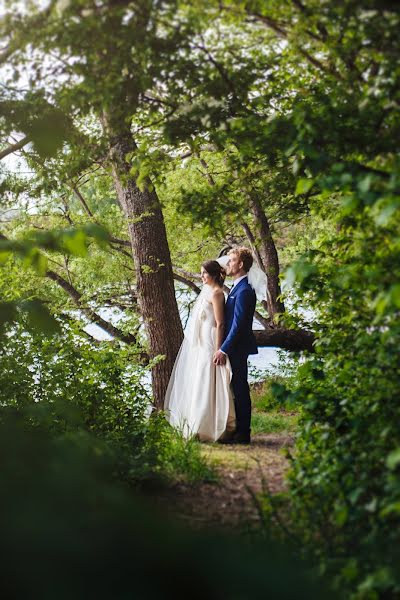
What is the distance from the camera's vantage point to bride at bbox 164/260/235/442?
7.77 m

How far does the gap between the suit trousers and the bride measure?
68 mm

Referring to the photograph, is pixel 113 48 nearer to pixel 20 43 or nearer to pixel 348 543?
pixel 20 43

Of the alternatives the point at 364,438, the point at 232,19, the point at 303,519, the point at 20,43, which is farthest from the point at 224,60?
the point at 303,519

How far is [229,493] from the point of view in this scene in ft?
16.6

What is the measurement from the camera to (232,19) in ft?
16.1

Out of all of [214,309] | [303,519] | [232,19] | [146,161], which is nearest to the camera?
[303,519]

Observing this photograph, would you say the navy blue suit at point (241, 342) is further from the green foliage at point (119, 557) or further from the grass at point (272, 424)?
the green foliage at point (119, 557)

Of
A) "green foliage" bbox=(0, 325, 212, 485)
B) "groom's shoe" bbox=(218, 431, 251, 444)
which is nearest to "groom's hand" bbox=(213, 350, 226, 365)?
"groom's shoe" bbox=(218, 431, 251, 444)

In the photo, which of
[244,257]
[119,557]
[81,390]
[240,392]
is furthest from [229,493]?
[244,257]

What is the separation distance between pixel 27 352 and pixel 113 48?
9.98ft

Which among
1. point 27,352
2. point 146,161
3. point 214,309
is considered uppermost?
point 146,161

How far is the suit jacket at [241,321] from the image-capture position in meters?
7.61

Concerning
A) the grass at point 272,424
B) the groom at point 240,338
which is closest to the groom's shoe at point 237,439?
the groom at point 240,338

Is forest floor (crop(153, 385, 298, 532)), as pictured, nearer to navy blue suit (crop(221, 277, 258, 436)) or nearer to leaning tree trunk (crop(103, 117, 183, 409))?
navy blue suit (crop(221, 277, 258, 436))
